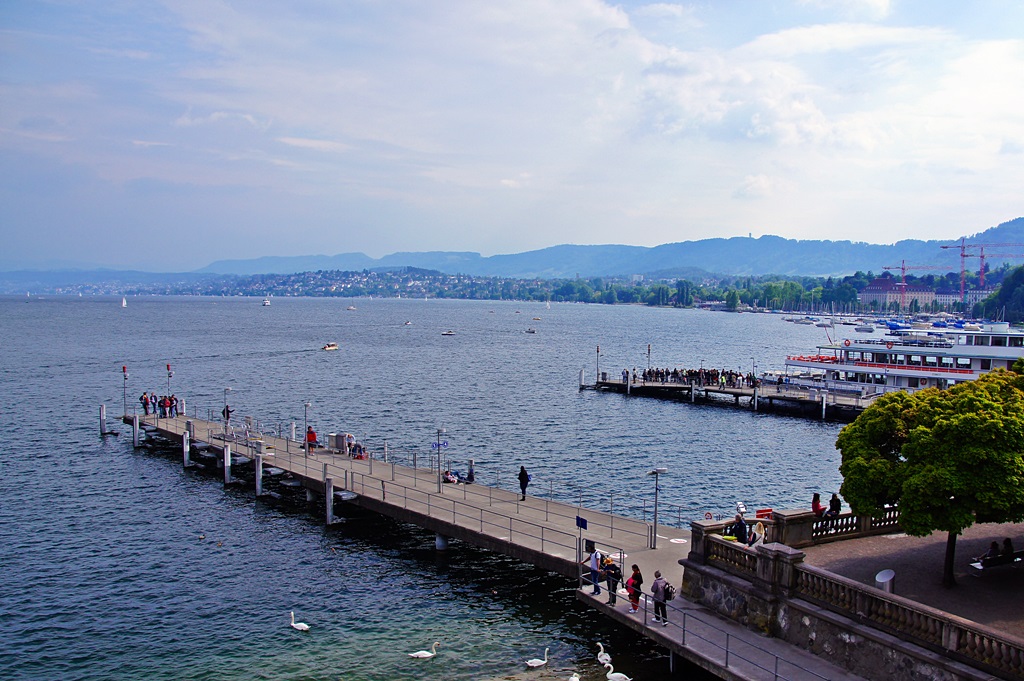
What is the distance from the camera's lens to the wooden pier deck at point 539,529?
20219 millimetres

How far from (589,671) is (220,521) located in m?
22.9

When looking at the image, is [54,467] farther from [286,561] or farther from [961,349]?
[961,349]

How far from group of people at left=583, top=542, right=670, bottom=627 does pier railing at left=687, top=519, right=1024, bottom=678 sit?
5.09ft

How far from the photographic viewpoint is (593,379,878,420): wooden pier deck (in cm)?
7531

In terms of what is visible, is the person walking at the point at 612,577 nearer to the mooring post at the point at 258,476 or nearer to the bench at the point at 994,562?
the bench at the point at 994,562

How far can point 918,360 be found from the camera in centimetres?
7581

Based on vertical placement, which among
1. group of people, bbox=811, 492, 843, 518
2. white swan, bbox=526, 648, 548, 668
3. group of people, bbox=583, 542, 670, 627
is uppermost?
group of people, bbox=811, 492, 843, 518

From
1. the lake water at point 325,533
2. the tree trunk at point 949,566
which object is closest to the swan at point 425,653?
the lake water at point 325,533

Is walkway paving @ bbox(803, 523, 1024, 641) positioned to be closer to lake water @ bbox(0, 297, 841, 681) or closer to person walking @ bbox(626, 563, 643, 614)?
person walking @ bbox(626, 563, 643, 614)

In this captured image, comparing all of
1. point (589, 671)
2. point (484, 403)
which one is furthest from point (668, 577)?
point (484, 403)

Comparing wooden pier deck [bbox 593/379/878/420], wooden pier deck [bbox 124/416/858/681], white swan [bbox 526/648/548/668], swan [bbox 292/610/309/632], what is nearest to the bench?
wooden pier deck [bbox 124/416/858/681]

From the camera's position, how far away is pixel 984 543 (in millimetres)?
24203

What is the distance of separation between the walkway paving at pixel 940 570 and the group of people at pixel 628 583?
4252 millimetres

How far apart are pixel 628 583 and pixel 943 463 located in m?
9.27
